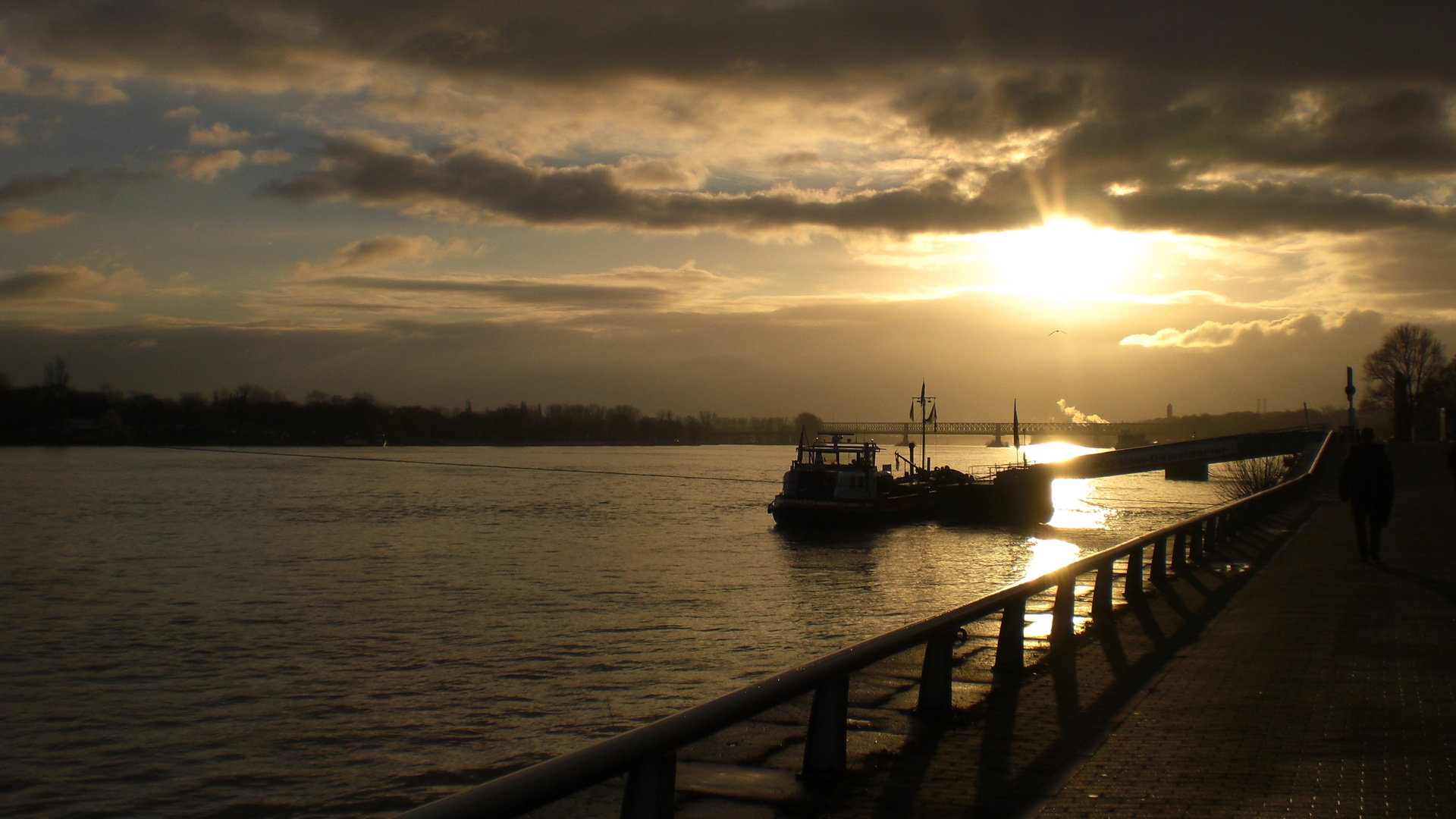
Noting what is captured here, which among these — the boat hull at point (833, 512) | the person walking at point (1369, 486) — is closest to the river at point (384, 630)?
the boat hull at point (833, 512)

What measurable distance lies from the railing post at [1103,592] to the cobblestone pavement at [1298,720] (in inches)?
41.1

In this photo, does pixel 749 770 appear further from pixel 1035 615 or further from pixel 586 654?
pixel 586 654

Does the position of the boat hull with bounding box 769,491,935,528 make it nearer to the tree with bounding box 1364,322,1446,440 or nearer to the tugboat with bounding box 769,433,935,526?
the tugboat with bounding box 769,433,935,526

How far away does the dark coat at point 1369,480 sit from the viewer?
1641 centimetres

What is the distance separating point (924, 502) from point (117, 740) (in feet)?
162

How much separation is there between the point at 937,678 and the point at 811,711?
70.2 inches

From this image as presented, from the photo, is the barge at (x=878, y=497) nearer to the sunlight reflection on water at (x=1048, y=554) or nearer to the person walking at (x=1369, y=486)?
the sunlight reflection on water at (x=1048, y=554)

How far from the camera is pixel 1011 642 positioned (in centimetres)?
893

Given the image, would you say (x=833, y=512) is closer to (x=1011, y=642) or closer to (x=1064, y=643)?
(x=1064, y=643)

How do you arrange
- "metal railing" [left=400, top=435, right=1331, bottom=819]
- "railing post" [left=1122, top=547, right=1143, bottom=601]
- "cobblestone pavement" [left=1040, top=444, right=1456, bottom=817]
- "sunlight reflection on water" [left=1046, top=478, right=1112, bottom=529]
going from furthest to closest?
"sunlight reflection on water" [left=1046, top=478, right=1112, bottom=529], "railing post" [left=1122, top=547, right=1143, bottom=601], "cobblestone pavement" [left=1040, top=444, right=1456, bottom=817], "metal railing" [left=400, top=435, right=1331, bottom=819]

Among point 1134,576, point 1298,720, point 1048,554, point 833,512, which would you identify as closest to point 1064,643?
point 1298,720

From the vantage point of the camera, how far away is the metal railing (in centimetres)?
357

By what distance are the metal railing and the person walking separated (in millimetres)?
7236

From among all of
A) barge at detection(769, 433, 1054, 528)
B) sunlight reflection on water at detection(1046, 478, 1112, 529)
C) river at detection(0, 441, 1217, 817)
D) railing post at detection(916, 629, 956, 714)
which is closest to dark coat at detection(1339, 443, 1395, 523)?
river at detection(0, 441, 1217, 817)
